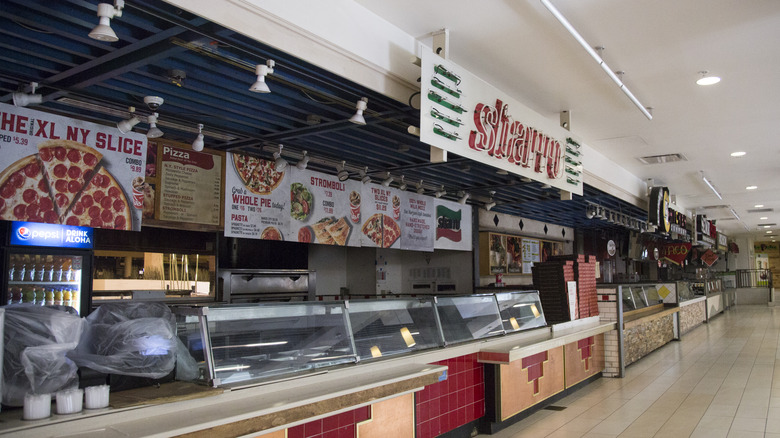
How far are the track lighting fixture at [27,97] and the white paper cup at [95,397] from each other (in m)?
2.62

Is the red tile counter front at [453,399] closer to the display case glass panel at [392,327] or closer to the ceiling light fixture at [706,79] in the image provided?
the display case glass panel at [392,327]

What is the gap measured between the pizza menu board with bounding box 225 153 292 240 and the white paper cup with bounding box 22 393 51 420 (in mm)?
3801

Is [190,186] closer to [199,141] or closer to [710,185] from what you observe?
[199,141]

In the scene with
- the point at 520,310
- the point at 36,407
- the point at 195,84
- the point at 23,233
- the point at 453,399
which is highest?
the point at 195,84

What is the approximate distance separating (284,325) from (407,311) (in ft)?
4.63

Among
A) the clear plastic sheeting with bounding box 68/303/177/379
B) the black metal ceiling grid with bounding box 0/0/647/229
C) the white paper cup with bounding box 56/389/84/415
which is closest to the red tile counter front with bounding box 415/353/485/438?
the clear plastic sheeting with bounding box 68/303/177/379

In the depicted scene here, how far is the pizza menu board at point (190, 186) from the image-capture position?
5.76 metres

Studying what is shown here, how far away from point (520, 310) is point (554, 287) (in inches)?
47.2

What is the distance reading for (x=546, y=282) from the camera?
7770 mm

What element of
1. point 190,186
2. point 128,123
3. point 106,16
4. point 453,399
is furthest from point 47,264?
point 453,399

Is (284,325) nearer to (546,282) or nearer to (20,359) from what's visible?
(20,359)

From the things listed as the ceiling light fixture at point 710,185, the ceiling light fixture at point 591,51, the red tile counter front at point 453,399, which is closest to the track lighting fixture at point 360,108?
the ceiling light fixture at point 591,51

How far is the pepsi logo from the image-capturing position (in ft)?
16.6

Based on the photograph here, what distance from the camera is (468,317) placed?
5602mm
